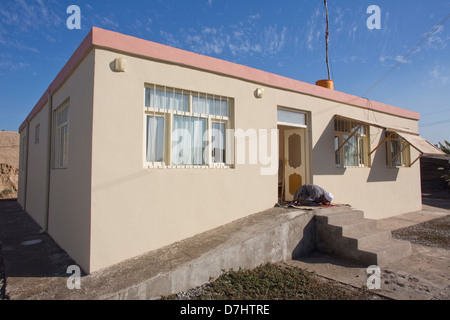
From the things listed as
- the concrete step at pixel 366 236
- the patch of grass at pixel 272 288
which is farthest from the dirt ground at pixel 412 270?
the concrete step at pixel 366 236

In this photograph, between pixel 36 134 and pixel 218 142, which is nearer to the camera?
pixel 218 142

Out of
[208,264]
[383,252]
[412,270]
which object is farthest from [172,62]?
[412,270]

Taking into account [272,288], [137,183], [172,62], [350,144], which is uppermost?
[172,62]

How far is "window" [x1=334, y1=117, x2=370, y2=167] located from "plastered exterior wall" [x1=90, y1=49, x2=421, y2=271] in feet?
5.53

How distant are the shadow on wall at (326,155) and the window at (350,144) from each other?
31 cm

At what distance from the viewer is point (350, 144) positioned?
8.56 m

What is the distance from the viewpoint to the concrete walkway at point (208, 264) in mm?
3562

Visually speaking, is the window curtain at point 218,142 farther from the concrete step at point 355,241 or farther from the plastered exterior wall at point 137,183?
the concrete step at point 355,241

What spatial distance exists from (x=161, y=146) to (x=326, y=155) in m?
4.63

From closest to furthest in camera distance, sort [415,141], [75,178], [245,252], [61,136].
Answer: [245,252], [75,178], [61,136], [415,141]

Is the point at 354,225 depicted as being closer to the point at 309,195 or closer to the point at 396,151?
the point at 309,195

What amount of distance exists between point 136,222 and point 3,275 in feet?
6.79

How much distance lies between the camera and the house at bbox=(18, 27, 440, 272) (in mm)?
4234
